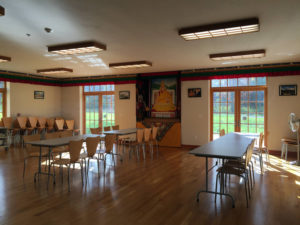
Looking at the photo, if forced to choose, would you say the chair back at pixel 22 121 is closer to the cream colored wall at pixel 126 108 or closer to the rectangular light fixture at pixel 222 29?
the cream colored wall at pixel 126 108

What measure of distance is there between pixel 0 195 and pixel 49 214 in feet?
4.24

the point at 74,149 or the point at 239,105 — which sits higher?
the point at 239,105

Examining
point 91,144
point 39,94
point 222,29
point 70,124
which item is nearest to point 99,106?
point 70,124

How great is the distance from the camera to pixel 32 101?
1017 cm

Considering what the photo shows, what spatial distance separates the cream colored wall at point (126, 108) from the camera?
9.91m

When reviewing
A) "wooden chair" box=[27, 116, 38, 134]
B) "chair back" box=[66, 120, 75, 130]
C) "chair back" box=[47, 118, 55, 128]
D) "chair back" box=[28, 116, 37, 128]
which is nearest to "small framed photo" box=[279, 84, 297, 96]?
"chair back" box=[66, 120, 75, 130]

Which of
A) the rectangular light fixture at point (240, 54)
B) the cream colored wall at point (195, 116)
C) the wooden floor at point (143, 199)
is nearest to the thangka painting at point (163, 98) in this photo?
the cream colored wall at point (195, 116)

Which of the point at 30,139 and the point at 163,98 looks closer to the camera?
the point at 30,139

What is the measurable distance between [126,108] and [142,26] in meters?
6.11

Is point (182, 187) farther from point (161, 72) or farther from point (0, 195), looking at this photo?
point (161, 72)

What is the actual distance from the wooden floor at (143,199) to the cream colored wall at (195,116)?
120 inches

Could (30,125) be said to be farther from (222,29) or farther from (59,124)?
(222,29)

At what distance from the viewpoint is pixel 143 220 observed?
3.18 meters

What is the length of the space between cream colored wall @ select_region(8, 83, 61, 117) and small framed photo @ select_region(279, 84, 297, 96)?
Result: 9.16 m
